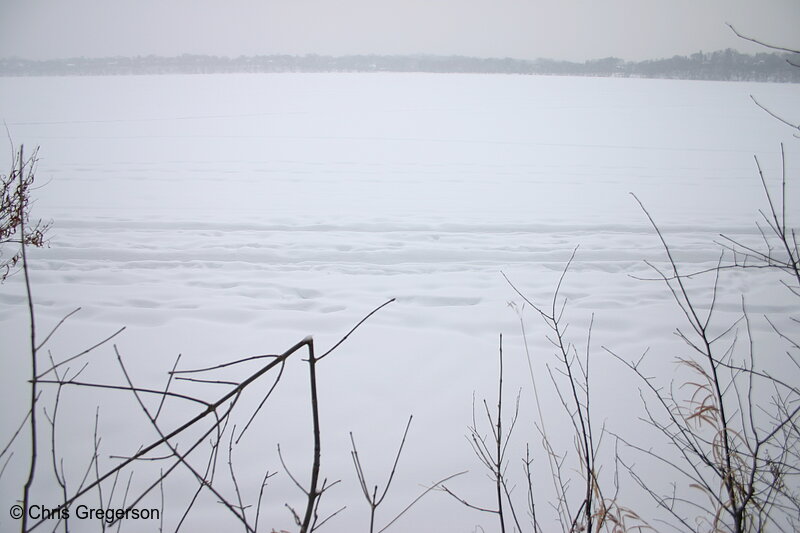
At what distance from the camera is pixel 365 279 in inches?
213

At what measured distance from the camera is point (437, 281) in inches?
209

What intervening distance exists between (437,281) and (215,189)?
Result: 6339 millimetres

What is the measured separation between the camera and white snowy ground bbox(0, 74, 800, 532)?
10.1 ft

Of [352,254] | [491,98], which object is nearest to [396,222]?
[352,254]

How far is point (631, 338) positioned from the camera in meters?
4.16

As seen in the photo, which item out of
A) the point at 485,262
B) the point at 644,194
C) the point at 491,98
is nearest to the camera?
the point at 485,262

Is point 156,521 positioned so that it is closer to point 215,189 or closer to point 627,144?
point 215,189

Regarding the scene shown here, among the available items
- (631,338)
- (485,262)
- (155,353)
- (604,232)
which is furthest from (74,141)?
(631,338)

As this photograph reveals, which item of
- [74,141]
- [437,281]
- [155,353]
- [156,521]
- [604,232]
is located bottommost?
[156,521]

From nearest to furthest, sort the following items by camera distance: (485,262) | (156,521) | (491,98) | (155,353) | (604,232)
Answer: (156,521)
(155,353)
(485,262)
(604,232)
(491,98)

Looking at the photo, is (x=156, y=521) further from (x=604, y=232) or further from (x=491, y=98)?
(x=491, y=98)

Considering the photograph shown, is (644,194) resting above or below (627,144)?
below

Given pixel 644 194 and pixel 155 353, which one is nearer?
pixel 155 353

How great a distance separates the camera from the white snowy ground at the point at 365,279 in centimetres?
306
